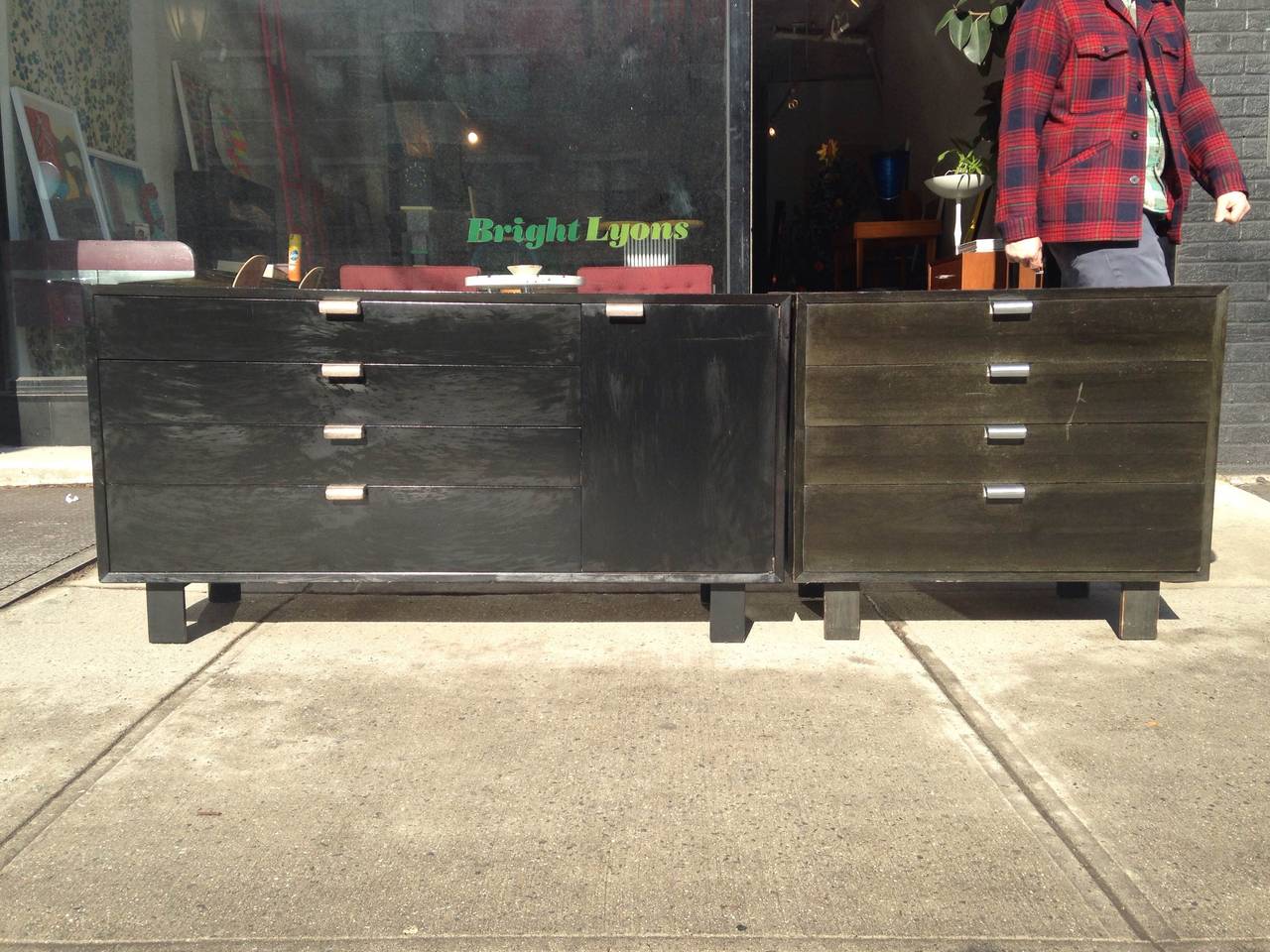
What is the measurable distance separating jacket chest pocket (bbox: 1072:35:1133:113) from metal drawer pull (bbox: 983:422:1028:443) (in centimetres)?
101

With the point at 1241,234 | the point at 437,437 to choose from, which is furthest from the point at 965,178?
the point at 437,437

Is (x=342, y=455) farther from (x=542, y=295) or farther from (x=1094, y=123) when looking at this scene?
(x=1094, y=123)

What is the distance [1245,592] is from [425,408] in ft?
9.55

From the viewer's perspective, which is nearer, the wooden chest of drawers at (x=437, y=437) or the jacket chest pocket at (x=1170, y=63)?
the wooden chest of drawers at (x=437, y=437)

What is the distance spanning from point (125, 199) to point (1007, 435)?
5.57 meters

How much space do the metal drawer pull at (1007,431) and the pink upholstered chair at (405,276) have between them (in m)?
3.49

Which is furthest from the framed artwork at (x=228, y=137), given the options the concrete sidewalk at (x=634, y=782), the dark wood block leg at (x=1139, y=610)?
the dark wood block leg at (x=1139, y=610)

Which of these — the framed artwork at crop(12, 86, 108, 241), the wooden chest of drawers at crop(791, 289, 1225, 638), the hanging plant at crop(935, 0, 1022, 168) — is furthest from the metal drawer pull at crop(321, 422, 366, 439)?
the framed artwork at crop(12, 86, 108, 241)

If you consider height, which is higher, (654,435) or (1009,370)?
(1009,370)

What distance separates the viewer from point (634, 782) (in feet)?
8.01

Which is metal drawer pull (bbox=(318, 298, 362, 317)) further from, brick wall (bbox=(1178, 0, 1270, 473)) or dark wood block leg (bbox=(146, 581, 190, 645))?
brick wall (bbox=(1178, 0, 1270, 473))

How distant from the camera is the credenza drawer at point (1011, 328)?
10.5ft

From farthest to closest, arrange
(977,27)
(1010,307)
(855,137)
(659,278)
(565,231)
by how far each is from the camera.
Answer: (855,137), (565,231), (659,278), (977,27), (1010,307)

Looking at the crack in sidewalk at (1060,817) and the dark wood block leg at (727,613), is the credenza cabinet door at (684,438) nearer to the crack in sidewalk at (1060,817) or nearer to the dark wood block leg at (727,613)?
the dark wood block leg at (727,613)
